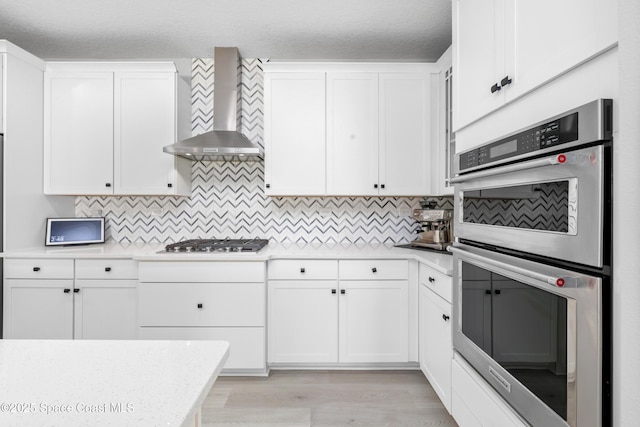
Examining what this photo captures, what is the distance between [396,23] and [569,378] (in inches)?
94.4

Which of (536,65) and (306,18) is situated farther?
(306,18)

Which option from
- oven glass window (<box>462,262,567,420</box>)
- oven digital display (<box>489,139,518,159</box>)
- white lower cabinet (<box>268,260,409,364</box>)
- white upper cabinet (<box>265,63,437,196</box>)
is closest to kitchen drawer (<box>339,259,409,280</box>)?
white lower cabinet (<box>268,260,409,364</box>)

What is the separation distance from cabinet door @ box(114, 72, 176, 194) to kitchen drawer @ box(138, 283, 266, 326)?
0.82 metres

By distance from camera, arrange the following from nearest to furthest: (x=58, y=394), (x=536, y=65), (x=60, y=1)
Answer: (x=58, y=394) < (x=536, y=65) < (x=60, y=1)

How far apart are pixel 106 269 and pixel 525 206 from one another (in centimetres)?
265

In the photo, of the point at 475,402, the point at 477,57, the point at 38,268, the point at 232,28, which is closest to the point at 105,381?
the point at 475,402

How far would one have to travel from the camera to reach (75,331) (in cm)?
258

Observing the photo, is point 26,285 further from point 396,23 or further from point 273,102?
point 396,23

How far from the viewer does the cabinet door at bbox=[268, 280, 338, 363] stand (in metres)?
2.55

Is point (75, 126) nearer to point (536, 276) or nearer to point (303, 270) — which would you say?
point (303, 270)

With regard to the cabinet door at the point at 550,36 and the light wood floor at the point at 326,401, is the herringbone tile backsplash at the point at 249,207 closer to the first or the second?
the light wood floor at the point at 326,401

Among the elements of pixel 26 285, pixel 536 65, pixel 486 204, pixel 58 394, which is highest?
pixel 536 65

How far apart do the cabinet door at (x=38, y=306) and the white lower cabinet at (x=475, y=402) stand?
2.60 m

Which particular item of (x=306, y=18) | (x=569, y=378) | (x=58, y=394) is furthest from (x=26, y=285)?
(x=569, y=378)
